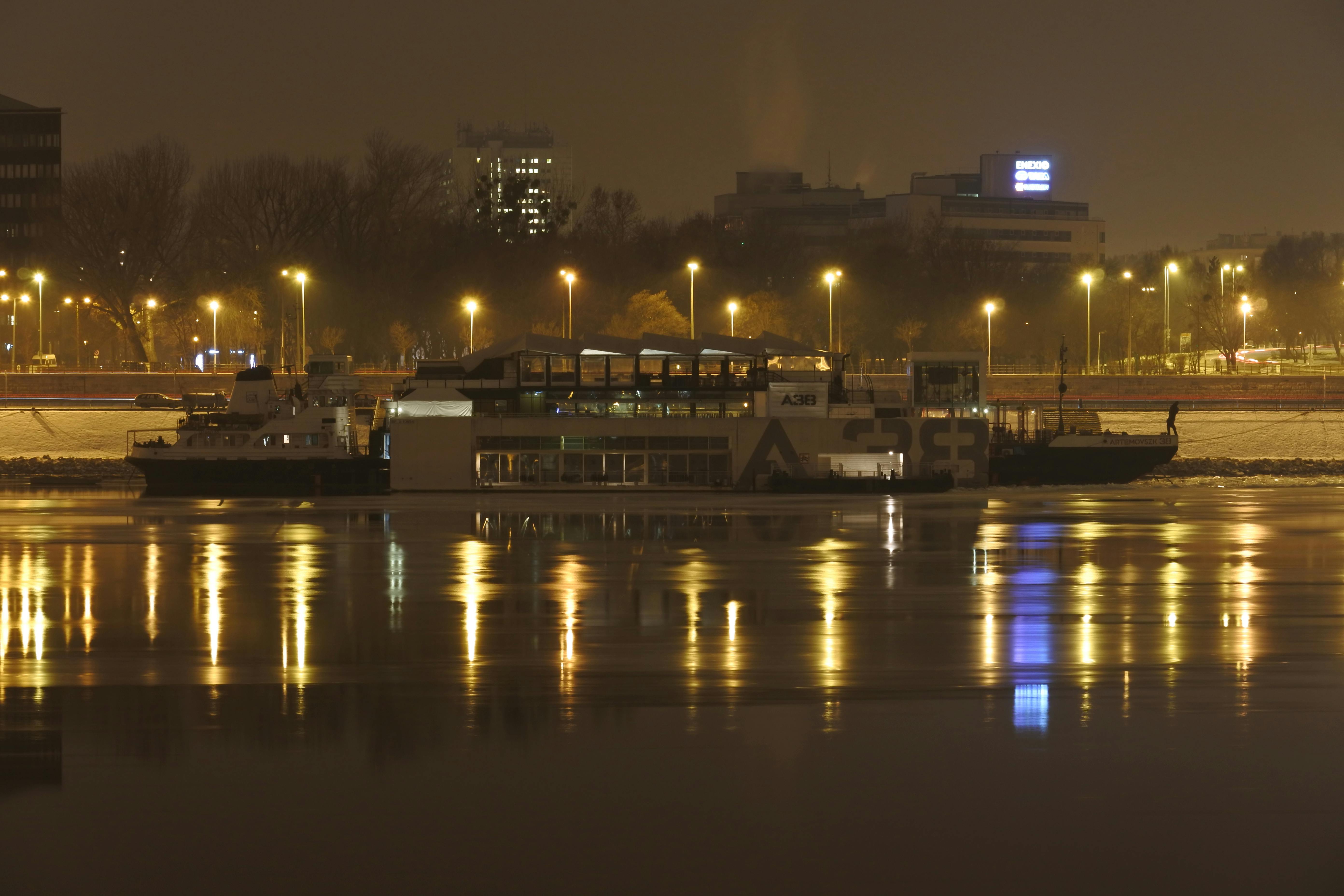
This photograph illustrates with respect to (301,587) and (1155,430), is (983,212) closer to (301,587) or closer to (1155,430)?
(1155,430)

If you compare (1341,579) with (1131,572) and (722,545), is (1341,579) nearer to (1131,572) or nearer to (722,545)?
(1131,572)

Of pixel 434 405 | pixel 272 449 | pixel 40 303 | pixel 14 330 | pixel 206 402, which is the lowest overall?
pixel 272 449

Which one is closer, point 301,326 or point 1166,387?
point 1166,387

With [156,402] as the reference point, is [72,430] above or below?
below

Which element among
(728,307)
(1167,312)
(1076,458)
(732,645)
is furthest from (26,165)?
(732,645)

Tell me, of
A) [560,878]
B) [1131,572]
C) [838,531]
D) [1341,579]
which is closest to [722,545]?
[838,531]

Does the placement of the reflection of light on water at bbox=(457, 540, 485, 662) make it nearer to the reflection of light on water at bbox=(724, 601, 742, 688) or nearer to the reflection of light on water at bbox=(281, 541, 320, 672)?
the reflection of light on water at bbox=(281, 541, 320, 672)

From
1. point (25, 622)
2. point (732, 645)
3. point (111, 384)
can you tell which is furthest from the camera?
point (111, 384)

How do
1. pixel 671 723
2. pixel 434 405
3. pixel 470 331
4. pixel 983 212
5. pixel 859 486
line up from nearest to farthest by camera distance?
pixel 671 723 → pixel 859 486 → pixel 434 405 → pixel 470 331 → pixel 983 212

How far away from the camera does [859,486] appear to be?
44.4 metres

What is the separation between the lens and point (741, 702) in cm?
1566

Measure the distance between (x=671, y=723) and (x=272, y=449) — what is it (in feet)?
113

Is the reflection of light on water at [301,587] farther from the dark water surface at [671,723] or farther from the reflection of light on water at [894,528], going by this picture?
the reflection of light on water at [894,528]

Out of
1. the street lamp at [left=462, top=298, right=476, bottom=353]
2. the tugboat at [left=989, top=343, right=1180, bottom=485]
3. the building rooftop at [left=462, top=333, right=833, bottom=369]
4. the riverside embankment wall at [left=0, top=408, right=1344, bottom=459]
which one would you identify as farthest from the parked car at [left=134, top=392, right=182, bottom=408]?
the tugboat at [left=989, top=343, right=1180, bottom=485]
